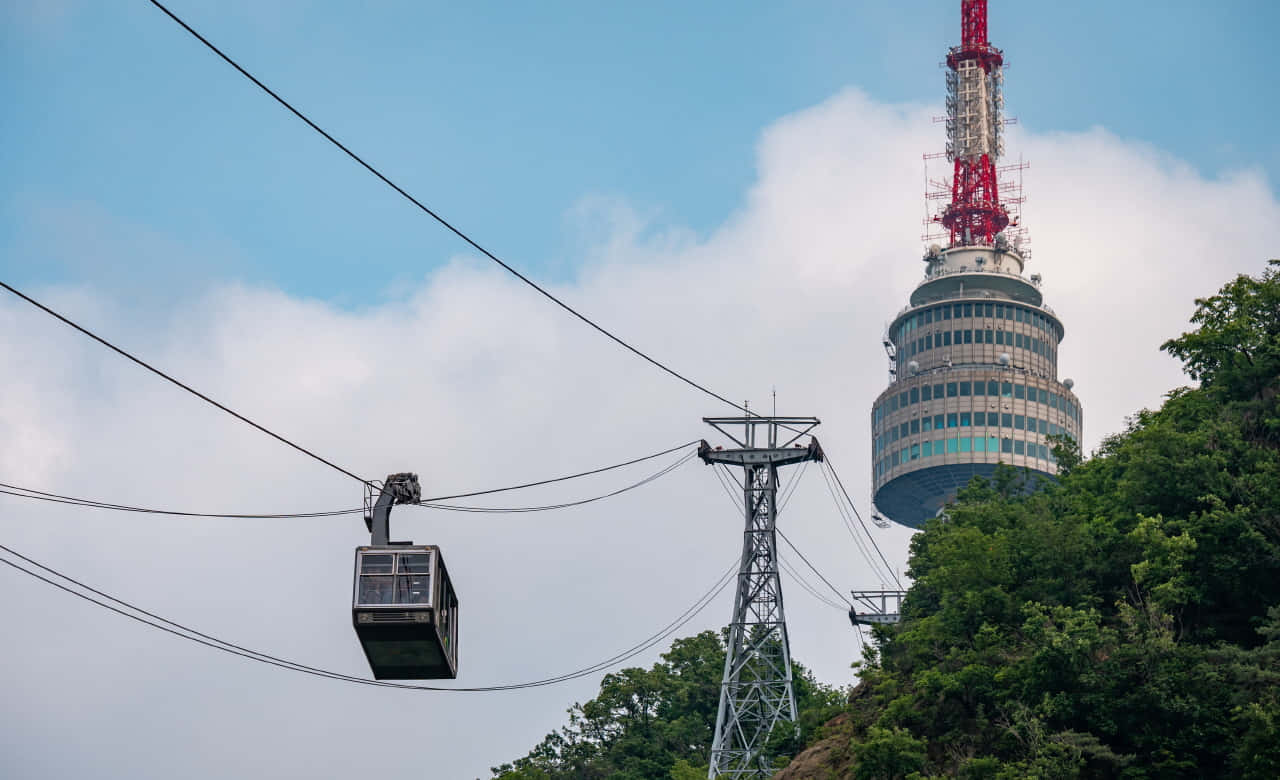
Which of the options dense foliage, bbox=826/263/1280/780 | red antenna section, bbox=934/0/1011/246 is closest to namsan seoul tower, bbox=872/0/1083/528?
red antenna section, bbox=934/0/1011/246

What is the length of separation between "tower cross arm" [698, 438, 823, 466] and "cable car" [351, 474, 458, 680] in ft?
136

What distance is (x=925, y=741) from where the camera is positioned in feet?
221

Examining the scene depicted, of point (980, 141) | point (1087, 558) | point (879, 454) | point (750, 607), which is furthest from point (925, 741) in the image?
point (980, 141)

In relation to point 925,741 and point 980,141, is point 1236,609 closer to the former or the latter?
point 925,741

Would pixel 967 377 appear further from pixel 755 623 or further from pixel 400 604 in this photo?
pixel 400 604

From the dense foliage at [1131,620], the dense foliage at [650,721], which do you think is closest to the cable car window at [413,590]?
the dense foliage at [1131,620]

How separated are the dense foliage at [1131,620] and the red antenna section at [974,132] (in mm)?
79710

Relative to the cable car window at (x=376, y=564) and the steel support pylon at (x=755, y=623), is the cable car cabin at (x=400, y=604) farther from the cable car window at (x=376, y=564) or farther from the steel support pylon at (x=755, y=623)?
the steel support pylon at (x=755, y=623)

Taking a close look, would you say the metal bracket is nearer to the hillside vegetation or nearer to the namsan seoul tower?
the hillside vegetation

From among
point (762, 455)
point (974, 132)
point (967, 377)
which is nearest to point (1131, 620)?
point (762, 455)

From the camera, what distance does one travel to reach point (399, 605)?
1603 inches

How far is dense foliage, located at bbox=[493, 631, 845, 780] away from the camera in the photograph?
102750 millimetres

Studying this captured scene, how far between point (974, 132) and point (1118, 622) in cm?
10350

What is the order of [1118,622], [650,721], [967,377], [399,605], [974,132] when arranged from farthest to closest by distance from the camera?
1. [974,132]
2. [967,377]
3. [650,721]
4. [1118,622]
5. [399,605]
